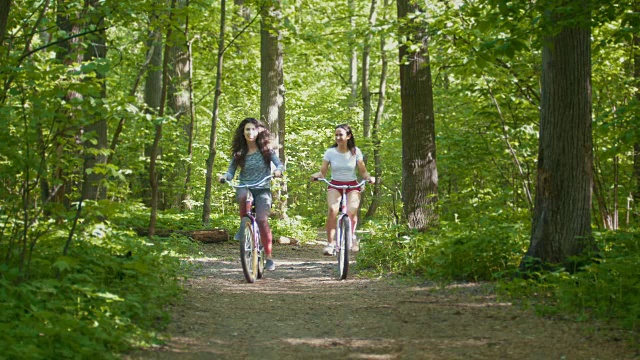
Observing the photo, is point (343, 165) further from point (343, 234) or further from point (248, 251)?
point (248, 251)

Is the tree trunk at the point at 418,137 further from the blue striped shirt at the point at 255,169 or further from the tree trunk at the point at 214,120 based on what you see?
the tree trunk at the point at 214,120

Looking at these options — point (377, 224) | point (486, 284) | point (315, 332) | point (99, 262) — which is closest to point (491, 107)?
point (377, 224)

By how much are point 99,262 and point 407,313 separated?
3070mm

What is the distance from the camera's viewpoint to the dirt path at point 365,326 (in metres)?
5.26

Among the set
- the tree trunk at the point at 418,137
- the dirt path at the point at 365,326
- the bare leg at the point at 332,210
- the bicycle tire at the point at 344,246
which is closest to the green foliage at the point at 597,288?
the dirt path at the point at 365,326

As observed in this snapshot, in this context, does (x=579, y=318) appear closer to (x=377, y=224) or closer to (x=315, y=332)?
(x=315, y=332)

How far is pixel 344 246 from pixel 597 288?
12.8 ft

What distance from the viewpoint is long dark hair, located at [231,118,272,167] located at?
31.7ft

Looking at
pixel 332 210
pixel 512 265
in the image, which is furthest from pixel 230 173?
pixel 512 265

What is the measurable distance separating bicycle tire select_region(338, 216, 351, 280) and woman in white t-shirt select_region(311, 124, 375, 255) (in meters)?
0.24

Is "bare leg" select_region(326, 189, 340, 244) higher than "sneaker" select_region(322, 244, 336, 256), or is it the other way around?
"bare leg" select_region(326, 189, 340, 244)

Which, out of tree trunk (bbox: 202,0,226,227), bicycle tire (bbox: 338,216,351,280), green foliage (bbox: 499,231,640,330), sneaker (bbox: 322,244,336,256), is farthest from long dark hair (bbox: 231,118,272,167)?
tree trunk (bbox: 202,0,226,227)

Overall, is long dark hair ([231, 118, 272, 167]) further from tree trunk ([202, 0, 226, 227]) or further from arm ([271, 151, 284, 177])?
tree trunk ([202, 0, 226, 227])

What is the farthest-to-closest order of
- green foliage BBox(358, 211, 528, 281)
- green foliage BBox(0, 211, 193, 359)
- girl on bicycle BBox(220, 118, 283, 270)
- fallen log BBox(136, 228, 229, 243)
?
fallen log BBox(136, 228, 229, 243) → girl on bicycle BBox(220, 118, 283, 270) → green foliage BBox(358, 211, 528, 281) → green foliage BBox(0, 211, 193, 359)
